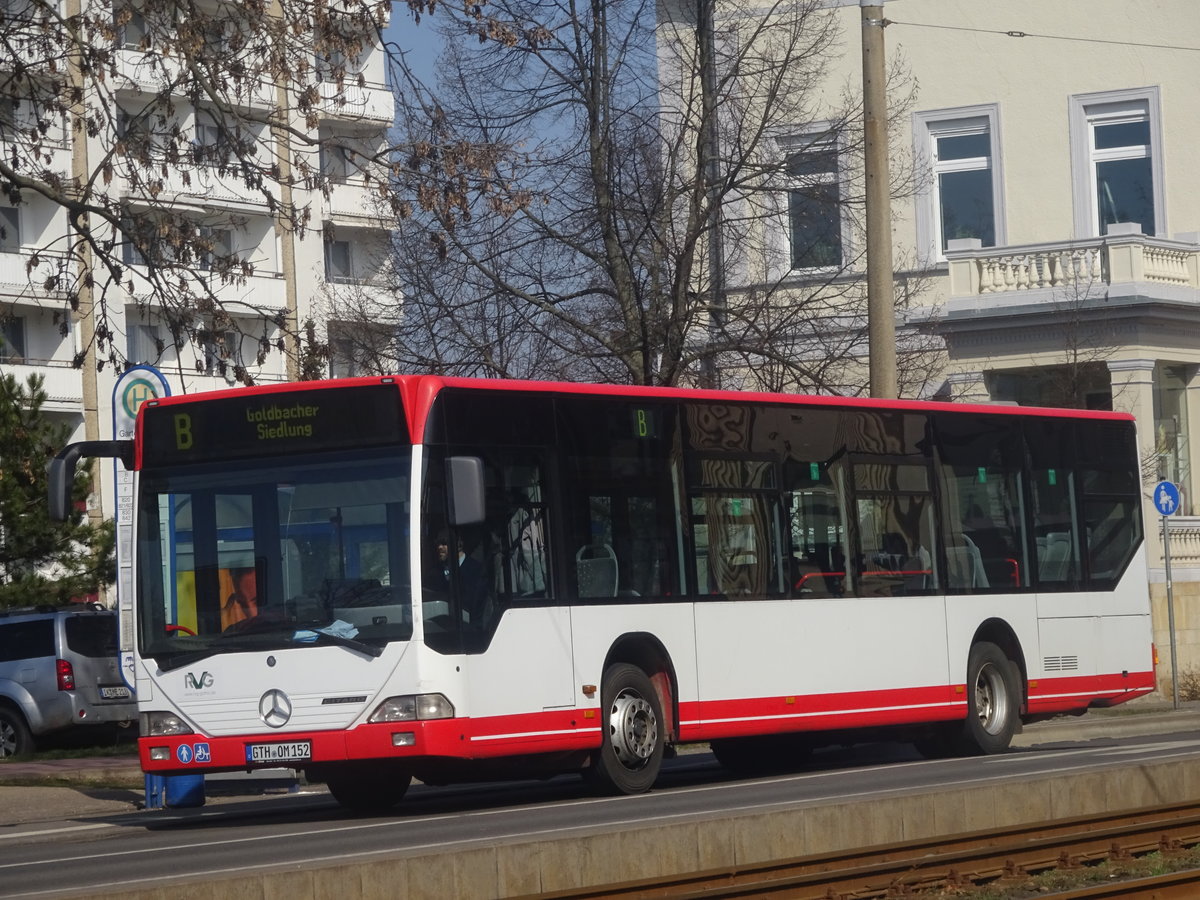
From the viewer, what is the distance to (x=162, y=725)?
48.7 feet

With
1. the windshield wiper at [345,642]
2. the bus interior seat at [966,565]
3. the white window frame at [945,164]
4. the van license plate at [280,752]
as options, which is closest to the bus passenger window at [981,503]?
the bus interior seat at [966,565]

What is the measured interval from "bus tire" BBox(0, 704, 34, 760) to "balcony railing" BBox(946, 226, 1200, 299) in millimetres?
15909

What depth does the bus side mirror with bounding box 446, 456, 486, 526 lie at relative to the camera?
14023 mm

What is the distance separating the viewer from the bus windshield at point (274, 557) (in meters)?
14.2

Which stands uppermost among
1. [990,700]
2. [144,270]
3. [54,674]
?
[144,270]

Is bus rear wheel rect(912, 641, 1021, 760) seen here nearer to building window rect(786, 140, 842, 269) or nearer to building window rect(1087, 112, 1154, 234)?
building window rect(786, 140, 842, 269)

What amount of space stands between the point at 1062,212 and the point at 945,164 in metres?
2.27

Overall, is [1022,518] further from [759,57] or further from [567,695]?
[759,57]

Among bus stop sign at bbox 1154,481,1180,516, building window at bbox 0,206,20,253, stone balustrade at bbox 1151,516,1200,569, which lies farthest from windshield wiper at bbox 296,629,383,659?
building window at bbox 0,206,20,253

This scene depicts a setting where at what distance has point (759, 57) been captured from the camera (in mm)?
26547

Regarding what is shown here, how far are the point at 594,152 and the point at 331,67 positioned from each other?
1009cm

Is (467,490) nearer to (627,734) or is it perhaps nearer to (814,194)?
(627,734)

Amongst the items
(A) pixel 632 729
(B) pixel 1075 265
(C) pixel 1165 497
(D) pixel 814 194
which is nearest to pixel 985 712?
(A) pixel 632 729

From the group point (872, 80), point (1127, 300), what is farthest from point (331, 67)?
point (1127, 300)
